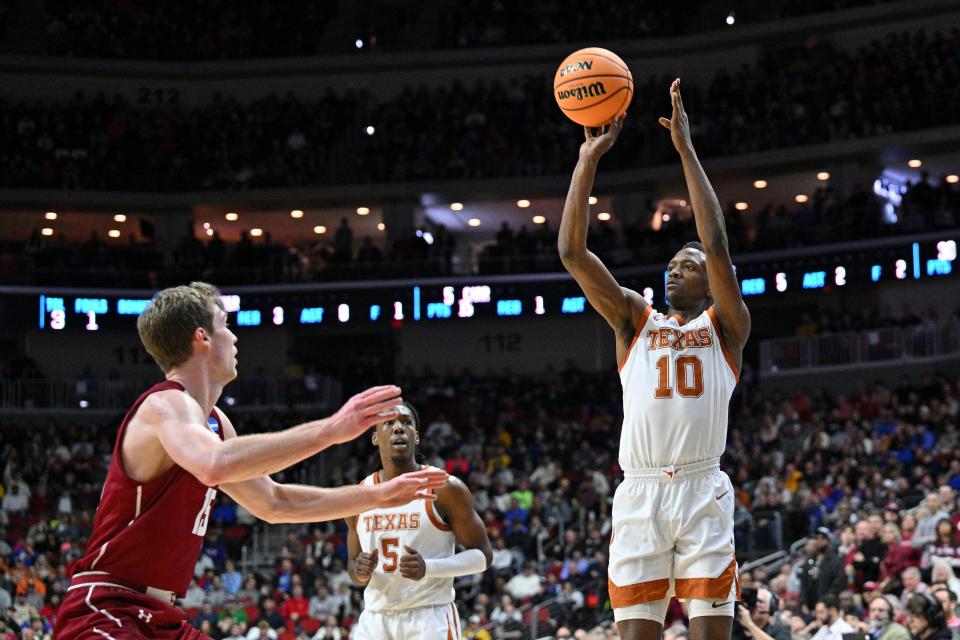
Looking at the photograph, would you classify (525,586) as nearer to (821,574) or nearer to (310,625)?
(310,625)

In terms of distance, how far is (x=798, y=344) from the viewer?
33188 millimetres

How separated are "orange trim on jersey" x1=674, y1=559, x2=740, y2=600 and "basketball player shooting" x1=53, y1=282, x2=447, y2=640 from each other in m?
2.40

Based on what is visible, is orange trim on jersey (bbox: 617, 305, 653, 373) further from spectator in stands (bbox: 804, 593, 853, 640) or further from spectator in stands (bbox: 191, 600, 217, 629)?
spectator in stands (bbox: 191, 600, 217, 629)

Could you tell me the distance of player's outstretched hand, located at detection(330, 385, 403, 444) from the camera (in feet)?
15.6

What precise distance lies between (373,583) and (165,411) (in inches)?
163

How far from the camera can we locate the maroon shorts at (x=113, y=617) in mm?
5055

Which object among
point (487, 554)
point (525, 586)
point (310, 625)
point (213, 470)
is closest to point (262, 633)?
point (310, 625)

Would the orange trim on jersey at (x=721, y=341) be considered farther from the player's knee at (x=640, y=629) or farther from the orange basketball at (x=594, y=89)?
the player's knee at (x=640, y=629)

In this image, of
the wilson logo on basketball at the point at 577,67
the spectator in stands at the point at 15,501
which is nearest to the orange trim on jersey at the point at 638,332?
the wilson logo on basketball at the point at 577,67

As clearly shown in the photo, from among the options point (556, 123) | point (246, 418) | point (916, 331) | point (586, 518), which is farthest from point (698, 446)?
point (556, 123)

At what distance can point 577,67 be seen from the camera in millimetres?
8195

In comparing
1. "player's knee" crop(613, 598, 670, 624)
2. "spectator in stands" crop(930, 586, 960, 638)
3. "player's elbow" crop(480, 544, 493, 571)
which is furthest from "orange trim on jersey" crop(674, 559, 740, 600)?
"spectator in stands" crop(930, 586, 960, 638)

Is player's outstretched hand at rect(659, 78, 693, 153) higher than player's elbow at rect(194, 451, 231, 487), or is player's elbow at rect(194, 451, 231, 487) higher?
player's outstretched hand at rect(659, 78, 693, 153)

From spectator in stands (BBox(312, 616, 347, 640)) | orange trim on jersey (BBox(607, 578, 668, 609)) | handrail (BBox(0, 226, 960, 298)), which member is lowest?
spectator in stands (BBox(312, 616, 347, 640))
